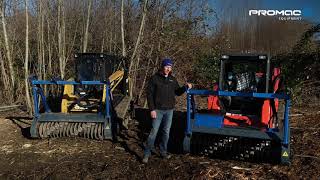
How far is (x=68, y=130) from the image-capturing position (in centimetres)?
916

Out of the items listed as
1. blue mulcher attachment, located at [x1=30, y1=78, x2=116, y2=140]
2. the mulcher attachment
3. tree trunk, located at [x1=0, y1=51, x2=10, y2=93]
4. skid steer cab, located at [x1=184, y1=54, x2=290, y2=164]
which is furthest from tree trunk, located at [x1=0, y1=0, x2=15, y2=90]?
the mulcher attachment

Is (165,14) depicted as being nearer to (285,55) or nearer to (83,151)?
(285,55)

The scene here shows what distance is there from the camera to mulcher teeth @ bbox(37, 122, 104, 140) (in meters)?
9.07

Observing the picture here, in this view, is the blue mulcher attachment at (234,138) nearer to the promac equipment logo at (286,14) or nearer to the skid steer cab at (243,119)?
the skid steer cab at (243,119)

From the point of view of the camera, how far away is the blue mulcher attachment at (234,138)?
276 inches

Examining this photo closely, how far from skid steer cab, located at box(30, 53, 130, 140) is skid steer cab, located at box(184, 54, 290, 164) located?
7.15 ft

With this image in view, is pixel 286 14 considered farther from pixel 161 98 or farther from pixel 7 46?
pixel 161 98

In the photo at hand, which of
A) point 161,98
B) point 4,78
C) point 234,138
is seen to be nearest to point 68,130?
point 161,98

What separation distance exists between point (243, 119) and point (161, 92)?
158cm

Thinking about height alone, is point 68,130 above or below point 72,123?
below

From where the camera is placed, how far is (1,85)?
1480 centimetres

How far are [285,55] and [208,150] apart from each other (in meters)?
9.47

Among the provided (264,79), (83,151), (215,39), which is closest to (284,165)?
(264,79)

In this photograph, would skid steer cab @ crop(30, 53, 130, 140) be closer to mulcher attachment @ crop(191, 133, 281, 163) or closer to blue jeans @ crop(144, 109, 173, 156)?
blue jeans @ crop(144, 109, 173, 156)
